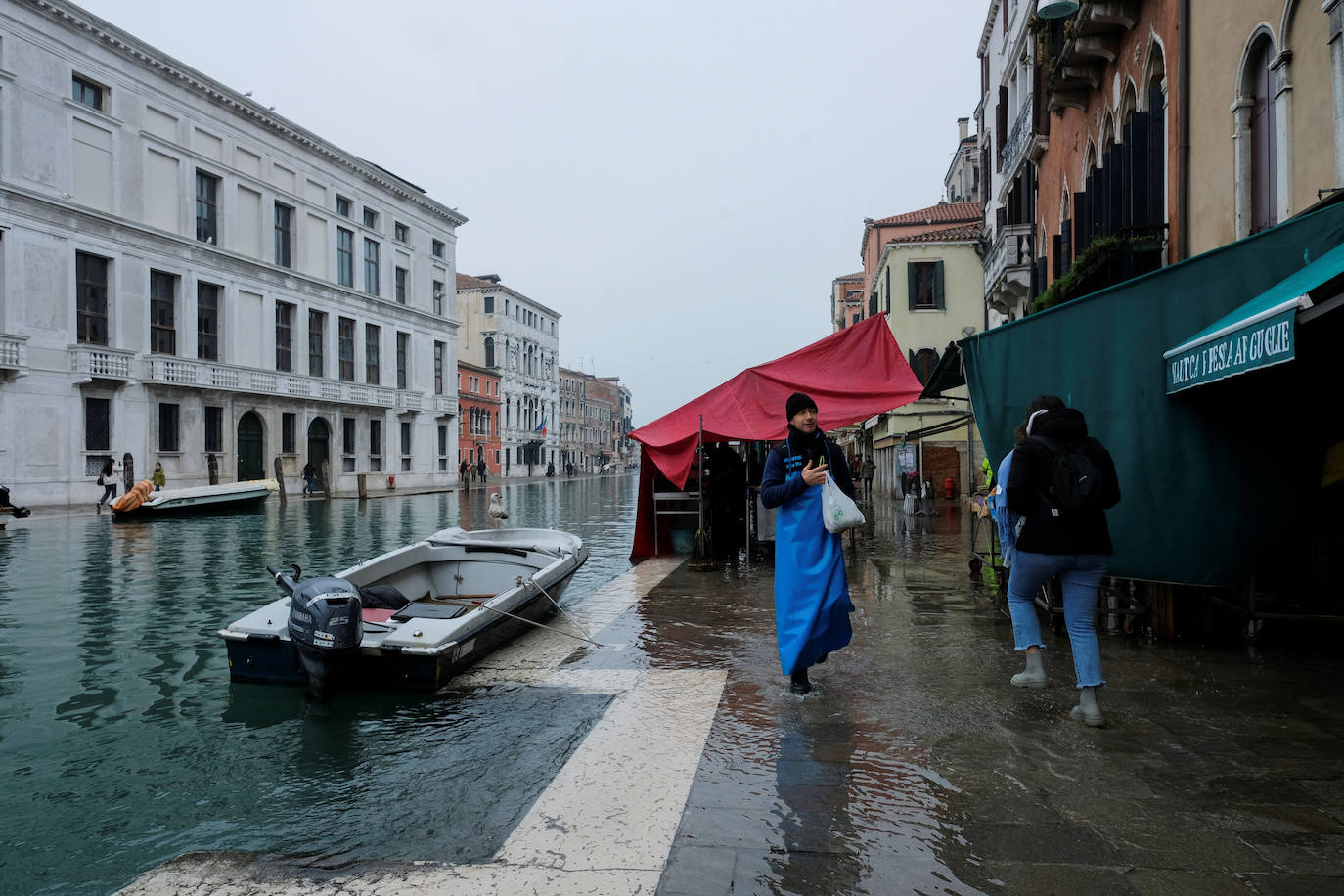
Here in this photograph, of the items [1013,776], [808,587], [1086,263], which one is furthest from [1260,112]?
[1013,776]

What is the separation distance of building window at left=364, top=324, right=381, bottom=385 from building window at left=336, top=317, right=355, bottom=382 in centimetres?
112

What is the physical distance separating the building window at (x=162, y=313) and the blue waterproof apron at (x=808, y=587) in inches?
1311

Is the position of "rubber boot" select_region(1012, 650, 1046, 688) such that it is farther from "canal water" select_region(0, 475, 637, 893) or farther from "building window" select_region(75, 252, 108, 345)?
"building window" select_region(75, 252, 108, 345)

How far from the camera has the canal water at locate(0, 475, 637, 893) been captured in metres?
3.70

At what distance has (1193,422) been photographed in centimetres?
600

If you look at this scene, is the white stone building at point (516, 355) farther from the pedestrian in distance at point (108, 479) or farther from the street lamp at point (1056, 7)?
the street lamp at point (1056, 7)

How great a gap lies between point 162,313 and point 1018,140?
30.1 metres

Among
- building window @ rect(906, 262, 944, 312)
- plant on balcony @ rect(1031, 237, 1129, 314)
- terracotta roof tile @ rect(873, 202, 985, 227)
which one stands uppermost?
terracotta roof tile @ rect(873, 202, 985, 227)

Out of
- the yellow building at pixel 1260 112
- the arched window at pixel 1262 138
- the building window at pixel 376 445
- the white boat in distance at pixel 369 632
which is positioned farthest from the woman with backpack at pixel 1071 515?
the building window at pixel 376 445

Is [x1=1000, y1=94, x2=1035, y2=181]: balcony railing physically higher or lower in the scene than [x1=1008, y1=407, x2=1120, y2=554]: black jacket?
higher

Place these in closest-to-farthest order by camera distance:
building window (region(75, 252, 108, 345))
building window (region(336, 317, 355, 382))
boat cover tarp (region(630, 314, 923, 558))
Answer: boat cover tarp (region(630, 314, 923, 558))
building window (region(75, 252, 108, 345))
building window (region(336, 317, 355, 382))

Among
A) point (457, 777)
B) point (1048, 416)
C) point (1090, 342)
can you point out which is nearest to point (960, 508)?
point (1090, 342)

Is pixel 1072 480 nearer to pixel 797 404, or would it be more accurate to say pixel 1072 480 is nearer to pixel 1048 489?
Result: pixel 1048 489

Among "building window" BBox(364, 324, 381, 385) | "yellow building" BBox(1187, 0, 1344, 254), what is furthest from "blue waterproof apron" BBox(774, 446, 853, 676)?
"building window" BBox(364, 324, 381, 385)
